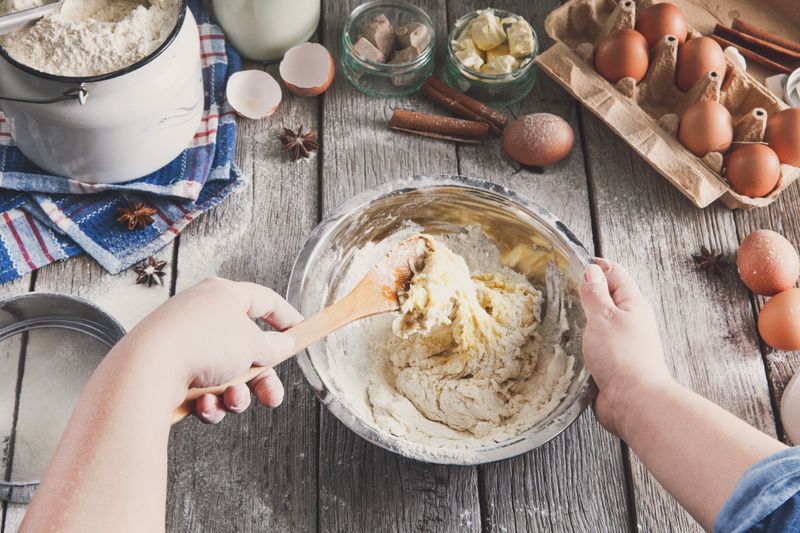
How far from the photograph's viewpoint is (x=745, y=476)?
1.00 meters

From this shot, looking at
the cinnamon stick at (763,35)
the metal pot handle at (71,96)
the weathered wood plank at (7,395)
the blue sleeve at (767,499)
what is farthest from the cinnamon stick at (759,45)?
the weathered wood plank at (7,395)

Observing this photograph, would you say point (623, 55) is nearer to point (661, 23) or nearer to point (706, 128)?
point (661, 23)

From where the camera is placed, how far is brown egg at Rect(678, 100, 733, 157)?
1.65m

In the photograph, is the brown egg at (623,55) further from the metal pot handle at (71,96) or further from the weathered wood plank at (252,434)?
the metal pot handle at (71,96)

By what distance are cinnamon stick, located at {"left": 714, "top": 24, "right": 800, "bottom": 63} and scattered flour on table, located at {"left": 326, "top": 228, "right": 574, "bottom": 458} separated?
35.6 inches

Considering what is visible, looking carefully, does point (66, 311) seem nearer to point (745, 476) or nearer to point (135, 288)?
point (135, 288)

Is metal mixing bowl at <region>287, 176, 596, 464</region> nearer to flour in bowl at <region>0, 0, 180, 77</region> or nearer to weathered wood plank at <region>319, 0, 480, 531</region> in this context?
weathered wood plank at <region>319, 0, 480, 531</region>

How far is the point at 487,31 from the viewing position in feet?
5.78

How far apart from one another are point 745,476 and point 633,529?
47 cm

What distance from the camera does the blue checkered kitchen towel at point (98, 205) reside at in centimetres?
160

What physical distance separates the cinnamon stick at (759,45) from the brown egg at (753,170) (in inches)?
13.4

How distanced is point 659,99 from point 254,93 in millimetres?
968

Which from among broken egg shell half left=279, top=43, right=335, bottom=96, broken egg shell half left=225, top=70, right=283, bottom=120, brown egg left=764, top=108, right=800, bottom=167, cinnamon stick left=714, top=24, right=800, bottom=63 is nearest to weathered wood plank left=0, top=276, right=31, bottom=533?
broken egg shell half left=225, top=70, right=283, bottom=120

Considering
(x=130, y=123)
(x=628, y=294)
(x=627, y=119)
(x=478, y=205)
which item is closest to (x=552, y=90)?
(x=627, y=119)
